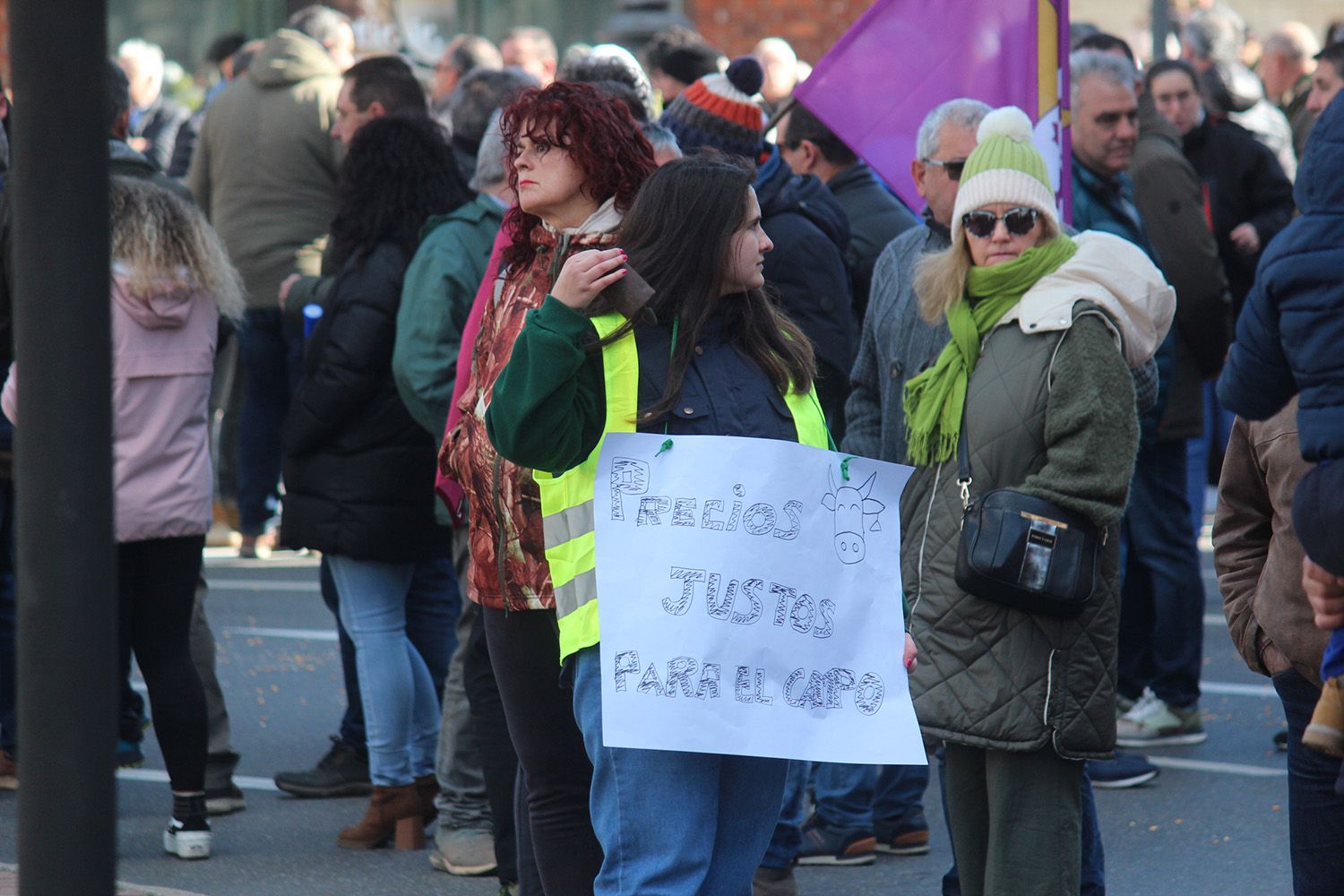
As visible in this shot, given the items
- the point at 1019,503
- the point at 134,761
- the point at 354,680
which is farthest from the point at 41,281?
the point at 134,761

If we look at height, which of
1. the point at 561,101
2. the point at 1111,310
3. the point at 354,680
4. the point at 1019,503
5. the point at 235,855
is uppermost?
the point at 561,101

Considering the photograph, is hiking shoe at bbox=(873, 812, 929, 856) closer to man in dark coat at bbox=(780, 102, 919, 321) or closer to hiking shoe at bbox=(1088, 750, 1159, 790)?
hiking shoe at bbox=(1088, 750, 1159, 790)

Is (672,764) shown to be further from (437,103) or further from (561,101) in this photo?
(437,103)

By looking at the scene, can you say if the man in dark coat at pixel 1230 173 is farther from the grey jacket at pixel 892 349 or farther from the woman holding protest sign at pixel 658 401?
the woman holding protest sign at pixel 658 401

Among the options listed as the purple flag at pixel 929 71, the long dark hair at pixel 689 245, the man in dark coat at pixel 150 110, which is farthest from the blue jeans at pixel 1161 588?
the man in dark coat at pixel 150 110

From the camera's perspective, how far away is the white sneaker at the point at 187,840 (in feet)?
16.9

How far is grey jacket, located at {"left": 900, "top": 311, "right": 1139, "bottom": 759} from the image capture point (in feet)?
12.6

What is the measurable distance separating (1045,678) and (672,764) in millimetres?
1051

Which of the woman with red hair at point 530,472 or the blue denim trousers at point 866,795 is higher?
the woman with red hair at point 530,472

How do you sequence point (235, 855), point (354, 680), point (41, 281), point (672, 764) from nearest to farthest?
point (41, 281) → point (672, 764) → point (235, 855) → point (354, 680)

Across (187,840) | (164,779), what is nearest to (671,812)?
(187,840)

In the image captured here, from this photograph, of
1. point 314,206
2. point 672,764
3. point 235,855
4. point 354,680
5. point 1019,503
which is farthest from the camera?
point 314,206

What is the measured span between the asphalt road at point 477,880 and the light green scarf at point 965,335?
0.94 m

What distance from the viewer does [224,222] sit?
9.23m
